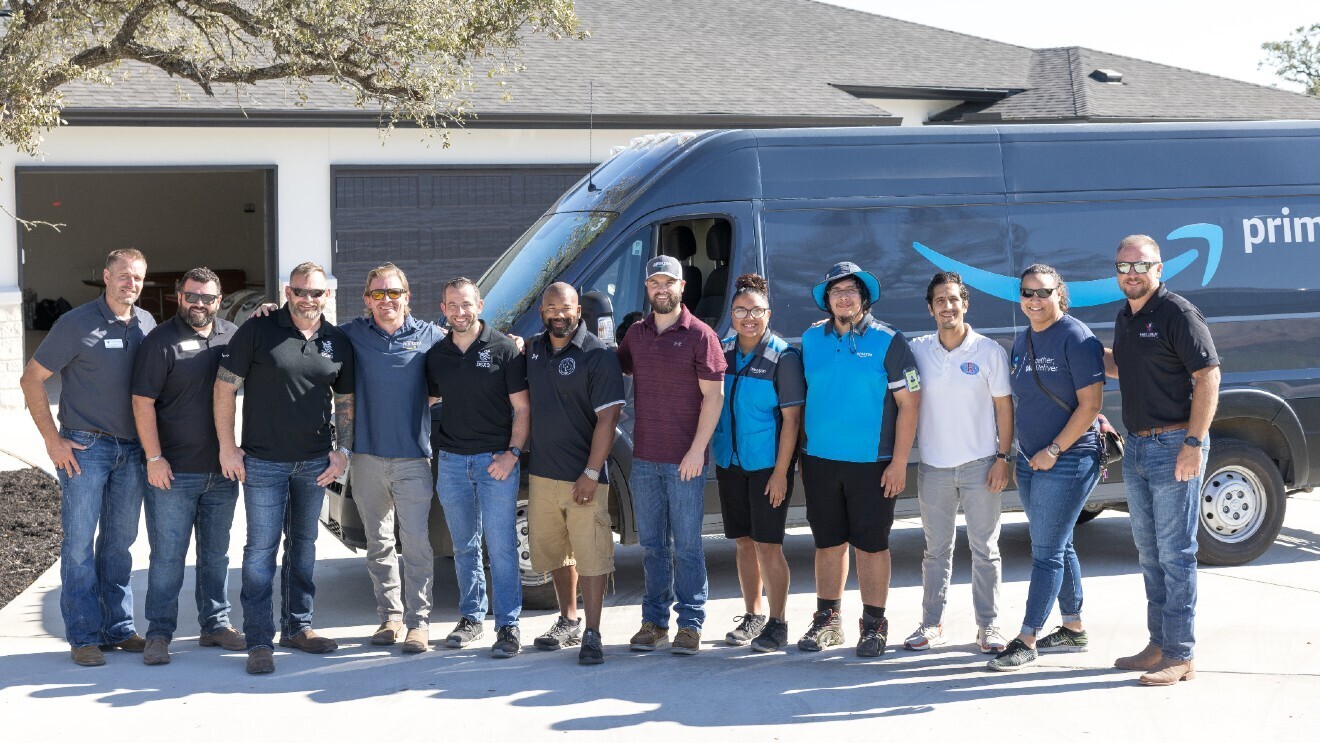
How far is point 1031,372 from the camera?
643 cm

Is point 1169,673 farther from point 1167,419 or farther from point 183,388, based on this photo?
point 183,388

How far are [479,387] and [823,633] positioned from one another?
1.96 m

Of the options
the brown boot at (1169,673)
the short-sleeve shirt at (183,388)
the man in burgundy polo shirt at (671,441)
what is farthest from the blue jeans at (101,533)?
the brown boot at (1169,673)

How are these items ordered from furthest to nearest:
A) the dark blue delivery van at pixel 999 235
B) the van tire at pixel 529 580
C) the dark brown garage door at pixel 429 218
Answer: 1. the dark brown garage door at pixel 429 218
2. the dark blue delivery van at pixel 999 235
3. the van tire at pixel 529 580

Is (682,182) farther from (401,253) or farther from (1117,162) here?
(401,253)

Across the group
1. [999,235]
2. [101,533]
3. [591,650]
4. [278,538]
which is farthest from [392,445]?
[999,235]

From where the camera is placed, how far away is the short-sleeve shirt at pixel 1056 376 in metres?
6.30

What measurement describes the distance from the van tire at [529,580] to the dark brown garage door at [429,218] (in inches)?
365

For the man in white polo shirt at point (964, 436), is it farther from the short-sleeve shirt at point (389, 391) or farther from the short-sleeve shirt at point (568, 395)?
the short-sleeve shirt at point (389, 391)

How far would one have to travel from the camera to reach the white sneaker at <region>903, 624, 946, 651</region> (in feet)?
22.1

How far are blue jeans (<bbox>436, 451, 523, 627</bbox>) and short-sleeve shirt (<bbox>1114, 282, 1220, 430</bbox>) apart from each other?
278 cm

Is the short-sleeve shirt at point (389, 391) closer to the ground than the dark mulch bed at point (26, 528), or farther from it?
farther from it

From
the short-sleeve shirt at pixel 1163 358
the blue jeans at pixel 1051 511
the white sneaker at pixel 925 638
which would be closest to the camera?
the short-sleeve shirt at pixel 1163 358

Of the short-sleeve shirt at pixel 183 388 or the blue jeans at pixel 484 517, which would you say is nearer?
the short-sleeve shirt at pixel 183 388
